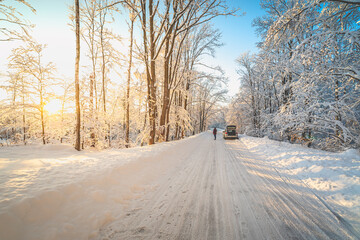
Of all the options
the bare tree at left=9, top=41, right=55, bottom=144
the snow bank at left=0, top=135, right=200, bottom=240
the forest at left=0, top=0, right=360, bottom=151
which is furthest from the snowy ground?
the bare tree at left=9, top=41, right=55, bottom=144

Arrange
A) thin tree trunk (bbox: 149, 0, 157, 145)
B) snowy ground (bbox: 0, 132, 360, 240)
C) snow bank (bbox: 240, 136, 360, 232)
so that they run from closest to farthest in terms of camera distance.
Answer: snowy ground (bbox: 0, 132, 360, 240) < snow bank (bbox: 240, 136, 360, 232) < thin tree trunk (bbox: 149, 0, 157, 145)

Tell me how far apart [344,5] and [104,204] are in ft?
34.4

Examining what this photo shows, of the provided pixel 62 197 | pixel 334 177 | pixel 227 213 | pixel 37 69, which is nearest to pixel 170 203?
pixel 227 213

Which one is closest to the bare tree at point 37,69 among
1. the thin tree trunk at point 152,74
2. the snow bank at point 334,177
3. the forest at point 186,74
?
the forest at point 186,74

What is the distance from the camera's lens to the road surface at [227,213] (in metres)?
1.97

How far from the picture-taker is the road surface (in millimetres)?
1973

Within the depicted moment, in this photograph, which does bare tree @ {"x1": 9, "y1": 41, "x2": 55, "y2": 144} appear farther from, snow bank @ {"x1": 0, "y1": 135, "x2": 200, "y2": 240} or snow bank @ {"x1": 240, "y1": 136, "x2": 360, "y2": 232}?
snow bank @ {"x1": 240, "y1": 136, "x2": 360, "y2": 232}

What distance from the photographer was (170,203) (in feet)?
8.96

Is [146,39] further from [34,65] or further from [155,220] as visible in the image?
[155,220]

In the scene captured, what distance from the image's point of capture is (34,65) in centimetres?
925

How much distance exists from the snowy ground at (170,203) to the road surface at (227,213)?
2 cm

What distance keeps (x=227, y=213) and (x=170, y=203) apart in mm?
1179

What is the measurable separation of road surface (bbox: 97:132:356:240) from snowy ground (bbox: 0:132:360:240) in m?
0.02

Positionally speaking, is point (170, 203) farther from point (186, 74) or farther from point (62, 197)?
point (186, 74)
